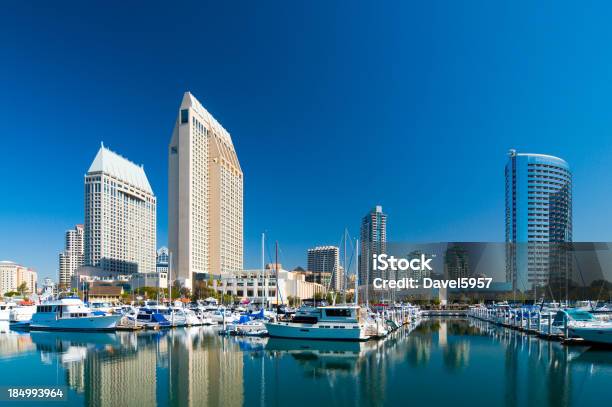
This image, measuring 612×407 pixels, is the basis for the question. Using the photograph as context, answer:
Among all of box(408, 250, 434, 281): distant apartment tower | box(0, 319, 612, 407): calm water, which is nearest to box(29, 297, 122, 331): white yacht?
box(0, 319, 612, 407): calm water

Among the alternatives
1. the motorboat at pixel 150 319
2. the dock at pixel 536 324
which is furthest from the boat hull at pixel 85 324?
the dock at pixel 536 324

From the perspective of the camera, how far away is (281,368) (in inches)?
1359

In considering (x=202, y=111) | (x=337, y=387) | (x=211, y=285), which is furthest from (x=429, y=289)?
(x=337, y=387)

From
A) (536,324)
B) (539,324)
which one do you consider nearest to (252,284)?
(536,324)

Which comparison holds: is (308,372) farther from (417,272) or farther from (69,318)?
(417,272)

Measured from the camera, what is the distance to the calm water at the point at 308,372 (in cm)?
2566

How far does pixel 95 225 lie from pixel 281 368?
17962cm

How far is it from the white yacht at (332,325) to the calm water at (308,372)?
1421 millimetres

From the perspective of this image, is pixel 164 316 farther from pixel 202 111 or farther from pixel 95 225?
pixel 95 225

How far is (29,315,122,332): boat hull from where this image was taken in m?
61.8

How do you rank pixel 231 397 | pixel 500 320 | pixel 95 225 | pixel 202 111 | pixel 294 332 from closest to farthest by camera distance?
1. pixel 231 397
2. pixel 294 332
3. pixel 500 320
4. pixel 202 111
5. pixel 95 225

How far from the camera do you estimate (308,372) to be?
109ft

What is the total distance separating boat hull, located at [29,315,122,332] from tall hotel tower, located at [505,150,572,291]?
125 m

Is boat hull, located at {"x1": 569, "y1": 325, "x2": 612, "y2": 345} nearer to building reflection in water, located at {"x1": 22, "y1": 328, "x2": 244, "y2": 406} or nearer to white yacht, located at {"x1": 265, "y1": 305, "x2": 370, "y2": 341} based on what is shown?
white yacht, located at {"x1": 265, "y1": 305, "x2": 370, "y2": 341}
